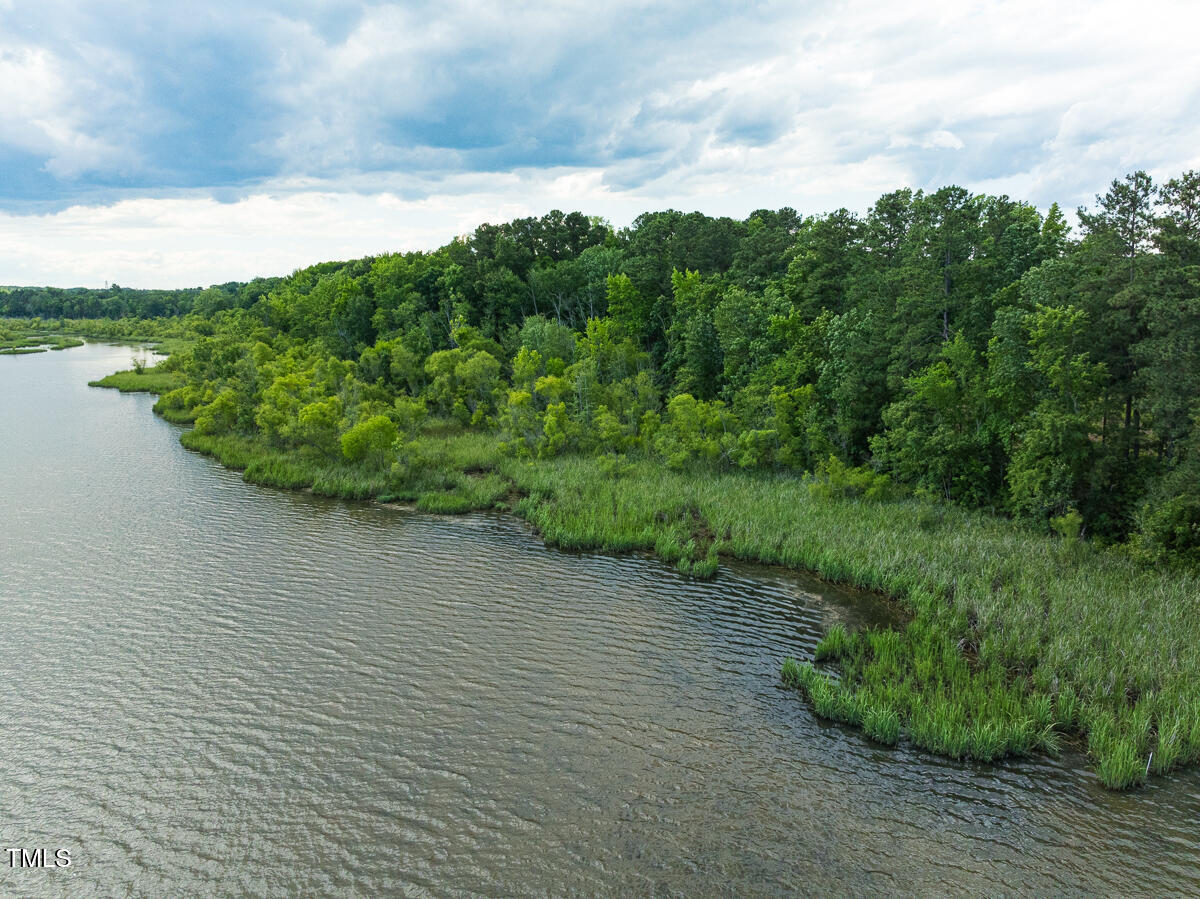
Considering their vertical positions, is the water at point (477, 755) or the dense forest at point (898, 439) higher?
the dense forest at point (898, 439)

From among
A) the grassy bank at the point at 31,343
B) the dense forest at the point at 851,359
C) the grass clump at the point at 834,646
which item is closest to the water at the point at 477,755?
the grass clump at the point at 834,646

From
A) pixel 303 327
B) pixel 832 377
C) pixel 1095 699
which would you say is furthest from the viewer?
pixel 303 327

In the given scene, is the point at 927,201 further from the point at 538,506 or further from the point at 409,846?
the point at 409,846

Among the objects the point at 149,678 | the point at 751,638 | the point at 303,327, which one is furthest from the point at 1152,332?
the point at 303,327

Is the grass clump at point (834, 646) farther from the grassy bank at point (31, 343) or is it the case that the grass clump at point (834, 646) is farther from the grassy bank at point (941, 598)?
the grassy bank at point (31, 343)

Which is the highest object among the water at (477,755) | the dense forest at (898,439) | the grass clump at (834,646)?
the dense forest at (898,439)

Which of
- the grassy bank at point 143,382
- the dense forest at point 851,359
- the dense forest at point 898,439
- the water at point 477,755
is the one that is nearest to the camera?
the water at point 477,755
